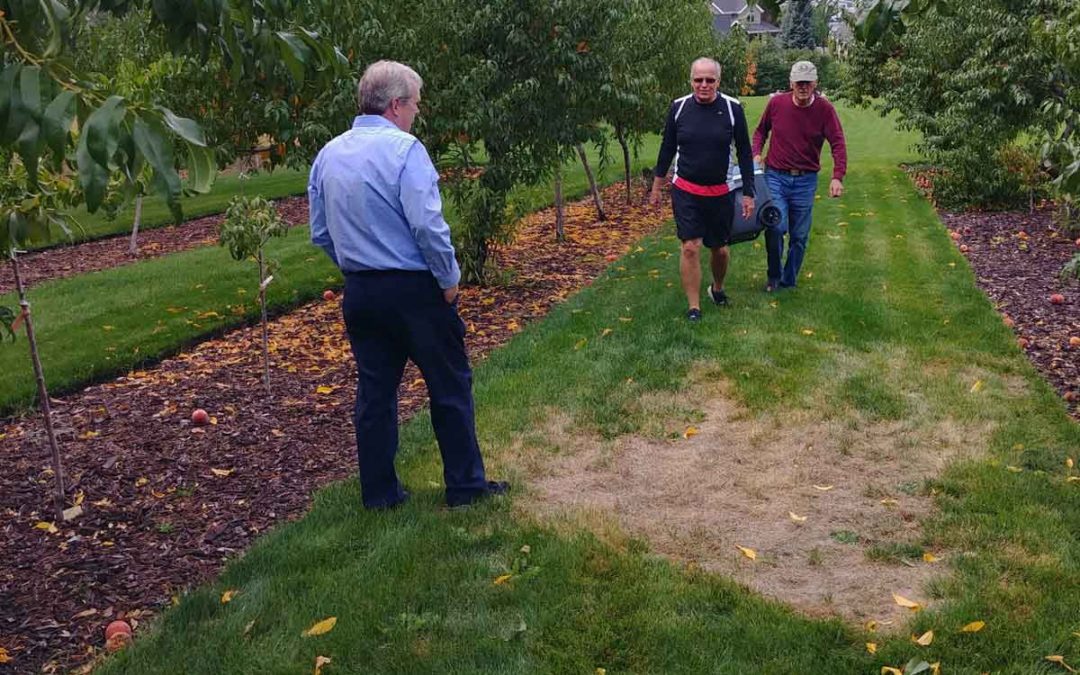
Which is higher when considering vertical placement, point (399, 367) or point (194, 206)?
point (399, 367)

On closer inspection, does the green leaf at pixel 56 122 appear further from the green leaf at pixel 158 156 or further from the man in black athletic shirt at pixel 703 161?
the man in black athletic shirt at pixel 703 161

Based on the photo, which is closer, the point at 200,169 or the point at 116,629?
the point at 200,169

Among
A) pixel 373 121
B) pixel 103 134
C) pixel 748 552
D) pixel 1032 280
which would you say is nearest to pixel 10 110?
pixel 103 134

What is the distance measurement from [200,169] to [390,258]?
7.20ft

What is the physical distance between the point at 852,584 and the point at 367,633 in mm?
1823

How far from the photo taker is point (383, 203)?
392 centimetres

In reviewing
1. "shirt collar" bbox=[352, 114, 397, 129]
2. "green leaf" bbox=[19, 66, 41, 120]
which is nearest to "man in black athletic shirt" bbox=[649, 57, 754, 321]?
"shirt collar" bbox=[352, 114, 397, 129]

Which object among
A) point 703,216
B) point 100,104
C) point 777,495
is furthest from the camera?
point 703,216

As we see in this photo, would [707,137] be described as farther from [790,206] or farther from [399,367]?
[399,367]

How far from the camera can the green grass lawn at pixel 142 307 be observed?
741 centimetres

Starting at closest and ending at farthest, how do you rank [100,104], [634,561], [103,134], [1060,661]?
[103,134] → [100,104] → [1060,661] → [634,561]

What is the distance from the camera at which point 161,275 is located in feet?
36.4

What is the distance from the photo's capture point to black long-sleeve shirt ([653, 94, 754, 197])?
7.03 metres

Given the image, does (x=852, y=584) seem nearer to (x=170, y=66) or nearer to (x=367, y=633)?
(x=367, y=633)
